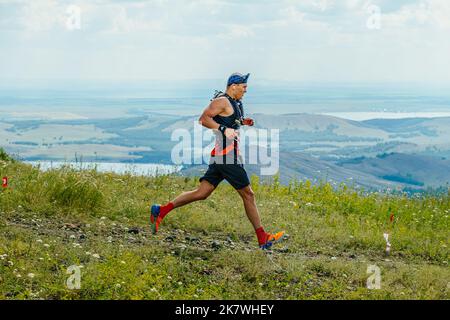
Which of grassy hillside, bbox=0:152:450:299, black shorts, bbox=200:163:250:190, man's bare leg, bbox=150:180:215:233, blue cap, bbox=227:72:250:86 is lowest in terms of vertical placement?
grassy hillside, bbox=0:152:450:299

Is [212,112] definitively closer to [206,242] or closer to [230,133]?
[230,133]

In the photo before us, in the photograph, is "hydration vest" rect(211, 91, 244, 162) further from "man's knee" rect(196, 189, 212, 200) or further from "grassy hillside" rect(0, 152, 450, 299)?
"grassy hillside" rect(0, 152, 450, 299)

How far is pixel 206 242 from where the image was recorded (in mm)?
10562

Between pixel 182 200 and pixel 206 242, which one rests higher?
pixel 182 200

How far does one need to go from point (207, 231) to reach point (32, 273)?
3.84 metres

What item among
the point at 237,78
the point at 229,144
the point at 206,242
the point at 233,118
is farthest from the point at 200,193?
the point at 237,78

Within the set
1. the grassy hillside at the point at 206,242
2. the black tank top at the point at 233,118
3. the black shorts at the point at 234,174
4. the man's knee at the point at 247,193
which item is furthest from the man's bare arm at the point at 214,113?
the grassy hillside at the point at 206,242

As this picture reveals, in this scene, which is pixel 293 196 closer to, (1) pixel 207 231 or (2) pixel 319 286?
(1) pixel 207 231

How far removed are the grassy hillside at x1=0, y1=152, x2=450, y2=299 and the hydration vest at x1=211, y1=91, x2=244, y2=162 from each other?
1319 millimetres

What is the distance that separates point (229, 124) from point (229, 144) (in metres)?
0.26

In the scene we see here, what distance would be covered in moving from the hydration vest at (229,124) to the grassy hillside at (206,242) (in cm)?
132

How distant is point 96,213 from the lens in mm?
11477

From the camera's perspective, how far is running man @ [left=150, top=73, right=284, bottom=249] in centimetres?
968

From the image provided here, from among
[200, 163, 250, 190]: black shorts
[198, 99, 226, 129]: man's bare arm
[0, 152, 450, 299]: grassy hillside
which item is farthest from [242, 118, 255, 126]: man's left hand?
[0, 152, 450, 299]: grassy hillside
